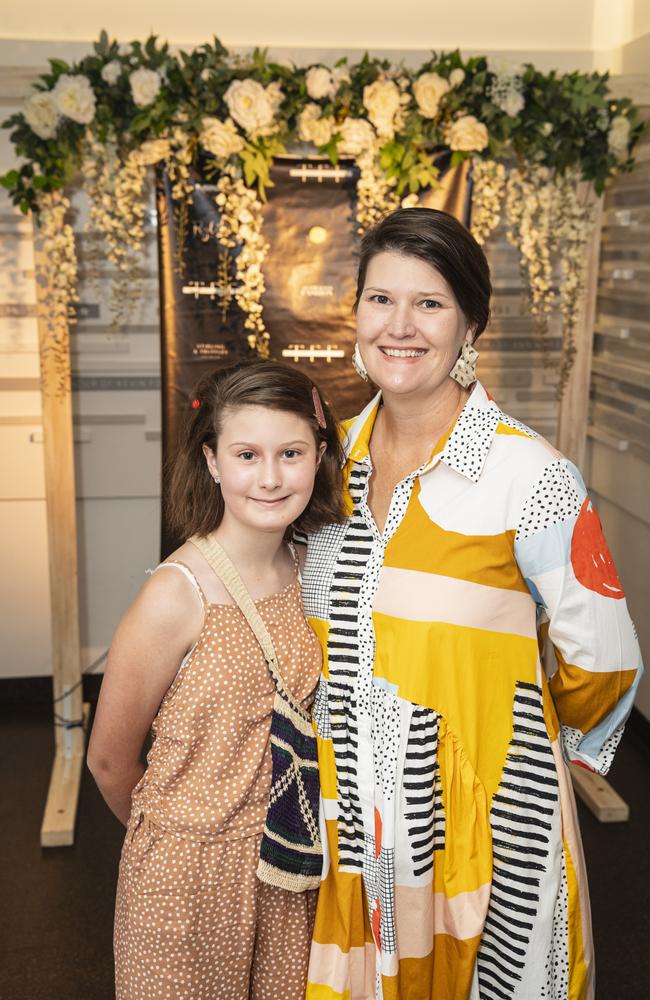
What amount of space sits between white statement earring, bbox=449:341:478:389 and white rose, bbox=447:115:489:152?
1809 mm

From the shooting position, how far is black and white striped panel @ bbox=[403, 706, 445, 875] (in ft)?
5.69

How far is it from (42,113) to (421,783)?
2505 mm

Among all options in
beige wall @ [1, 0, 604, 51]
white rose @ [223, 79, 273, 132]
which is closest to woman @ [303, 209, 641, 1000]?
white rose @ [223, 79, 273, 132]

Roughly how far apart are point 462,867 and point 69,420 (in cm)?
234

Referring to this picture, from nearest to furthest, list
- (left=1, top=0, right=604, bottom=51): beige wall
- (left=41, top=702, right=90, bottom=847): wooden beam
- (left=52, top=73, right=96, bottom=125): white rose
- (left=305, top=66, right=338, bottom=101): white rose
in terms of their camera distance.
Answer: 1. (left=52, top=73, right=96, bottom=125): white rose
2. (left=305, top=66, right=338, bottom=101): white rose
3. (left=41, top=702, right=90, bottom=847): wooden beam
4. (left=1, top=0, right=604, bottom=51): beige wall

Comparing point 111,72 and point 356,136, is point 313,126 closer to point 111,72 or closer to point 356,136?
point 356,136

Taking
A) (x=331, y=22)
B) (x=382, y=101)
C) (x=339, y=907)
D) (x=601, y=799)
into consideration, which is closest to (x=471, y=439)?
(x=339, y=907)

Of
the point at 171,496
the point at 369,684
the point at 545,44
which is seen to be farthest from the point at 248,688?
the point at 545,44

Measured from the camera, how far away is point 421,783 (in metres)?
1.74

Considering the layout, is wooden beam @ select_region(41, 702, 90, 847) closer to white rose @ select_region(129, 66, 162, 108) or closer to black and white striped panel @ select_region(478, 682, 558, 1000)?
black and white striped panel @ select_region(478, 682, 558, 1000)

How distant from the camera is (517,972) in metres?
1.81

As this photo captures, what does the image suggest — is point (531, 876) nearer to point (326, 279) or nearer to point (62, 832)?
point (62, 832)

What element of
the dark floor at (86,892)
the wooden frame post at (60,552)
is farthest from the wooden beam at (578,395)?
the wooden frame post at (60,552)

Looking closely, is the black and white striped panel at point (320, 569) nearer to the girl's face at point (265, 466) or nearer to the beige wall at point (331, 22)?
the girl's face at point (265, 466)
